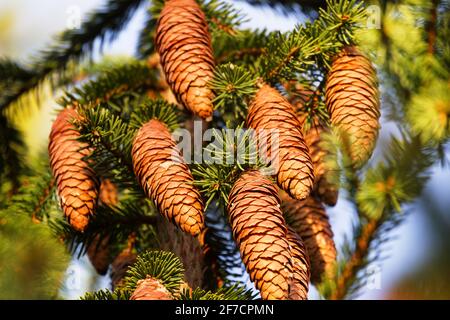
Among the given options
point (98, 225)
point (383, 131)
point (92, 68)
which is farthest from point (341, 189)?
point (92, 68)

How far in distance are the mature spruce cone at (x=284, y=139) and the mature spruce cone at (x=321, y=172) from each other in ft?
0.70

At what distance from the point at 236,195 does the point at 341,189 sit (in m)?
0.46

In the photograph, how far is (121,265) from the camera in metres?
1.97

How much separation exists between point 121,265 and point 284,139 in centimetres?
59

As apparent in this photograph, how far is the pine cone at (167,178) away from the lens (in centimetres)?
157

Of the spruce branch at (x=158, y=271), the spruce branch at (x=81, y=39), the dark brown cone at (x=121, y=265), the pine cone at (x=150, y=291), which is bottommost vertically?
the pine cone at (x=150, y=291)

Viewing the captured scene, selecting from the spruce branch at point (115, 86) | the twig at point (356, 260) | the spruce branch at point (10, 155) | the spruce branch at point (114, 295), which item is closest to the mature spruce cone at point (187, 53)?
the spruce branch at point (115, 86)

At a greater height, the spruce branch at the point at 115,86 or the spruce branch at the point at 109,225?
the spruce branch at the point at 115,86

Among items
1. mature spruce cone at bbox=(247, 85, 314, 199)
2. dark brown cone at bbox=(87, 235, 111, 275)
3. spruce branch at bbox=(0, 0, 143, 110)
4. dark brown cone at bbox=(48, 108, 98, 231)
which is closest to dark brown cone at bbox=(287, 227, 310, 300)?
mature spruce cone at bbox=(247, 85, 314, 199)

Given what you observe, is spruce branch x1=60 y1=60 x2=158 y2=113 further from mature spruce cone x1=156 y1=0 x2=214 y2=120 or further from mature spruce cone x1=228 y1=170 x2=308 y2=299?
mature spruce cone x1=228 y1=170 x2=308 y2=299

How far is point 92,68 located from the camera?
254 cm

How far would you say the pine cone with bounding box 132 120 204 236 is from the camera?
1566 mm

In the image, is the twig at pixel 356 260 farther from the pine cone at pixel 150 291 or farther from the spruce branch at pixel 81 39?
the spruce branch at pixel 81 39

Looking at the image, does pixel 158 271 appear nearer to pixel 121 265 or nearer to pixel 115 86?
pixel 121 265
